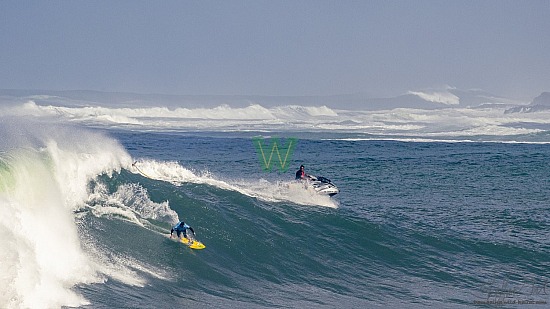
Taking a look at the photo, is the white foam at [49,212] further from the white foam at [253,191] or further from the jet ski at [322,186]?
the jet ski at [322,186]

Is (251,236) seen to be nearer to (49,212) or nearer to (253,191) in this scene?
(49,212)

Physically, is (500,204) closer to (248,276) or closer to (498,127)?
(248,276)

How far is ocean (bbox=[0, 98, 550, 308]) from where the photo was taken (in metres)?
14.6

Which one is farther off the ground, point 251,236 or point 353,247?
point 251,236

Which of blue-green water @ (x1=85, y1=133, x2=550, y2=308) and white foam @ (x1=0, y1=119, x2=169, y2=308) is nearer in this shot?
white foam @ (x1=0, y1=119, x2=169, y2=308)

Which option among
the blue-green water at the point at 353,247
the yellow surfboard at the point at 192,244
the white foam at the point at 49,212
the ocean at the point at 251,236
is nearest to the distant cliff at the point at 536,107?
the ocean at the point at 251,236

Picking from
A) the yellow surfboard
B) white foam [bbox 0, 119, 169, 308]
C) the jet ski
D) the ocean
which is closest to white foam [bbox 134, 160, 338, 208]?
the ocean

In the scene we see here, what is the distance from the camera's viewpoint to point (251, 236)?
65.4 feet

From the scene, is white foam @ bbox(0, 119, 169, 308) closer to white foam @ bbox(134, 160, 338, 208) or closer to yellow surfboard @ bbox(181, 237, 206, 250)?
white foam @ bbox(134, 160, 338, 208)

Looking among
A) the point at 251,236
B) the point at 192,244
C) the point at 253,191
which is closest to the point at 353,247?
the point at 251,236

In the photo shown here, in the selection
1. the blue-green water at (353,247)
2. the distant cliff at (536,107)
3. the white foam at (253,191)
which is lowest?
the blue-green water at (353,247)

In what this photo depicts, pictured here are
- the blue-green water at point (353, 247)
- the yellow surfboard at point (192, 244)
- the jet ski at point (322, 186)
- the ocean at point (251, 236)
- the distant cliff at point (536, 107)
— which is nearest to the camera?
the ocean at point (251, 236)

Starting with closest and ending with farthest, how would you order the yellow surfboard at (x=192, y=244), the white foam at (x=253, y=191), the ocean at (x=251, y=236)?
1. the ocean at (x=251, y=236)
2. the yellow surfboard at (x=192, y=244)
3. the white foam at (x=253, y=191)

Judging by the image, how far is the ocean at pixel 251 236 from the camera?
14609 millimetres
